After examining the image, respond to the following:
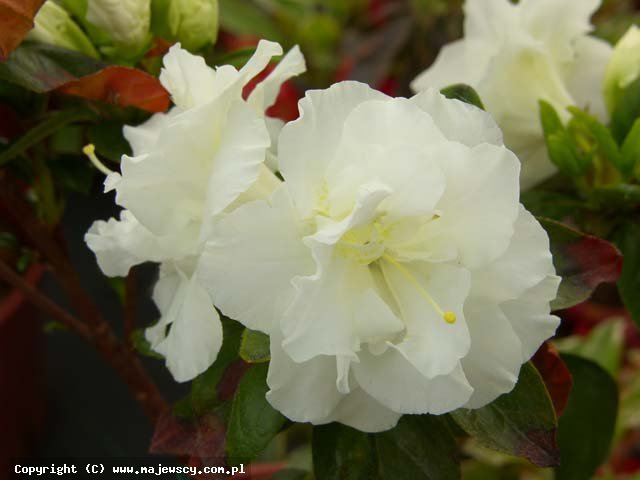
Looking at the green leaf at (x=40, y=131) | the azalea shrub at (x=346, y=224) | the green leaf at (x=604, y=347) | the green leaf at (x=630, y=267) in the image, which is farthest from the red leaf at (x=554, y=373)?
the green leaf at (x=604, y=347)

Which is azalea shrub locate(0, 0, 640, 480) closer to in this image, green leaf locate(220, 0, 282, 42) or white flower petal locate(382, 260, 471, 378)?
white flower petal locate(382, 260, 471, 378)

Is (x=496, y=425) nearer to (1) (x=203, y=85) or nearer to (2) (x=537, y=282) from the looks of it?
(2) (x=537, y=282)

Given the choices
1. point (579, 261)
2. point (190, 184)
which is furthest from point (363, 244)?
point (579, 261)

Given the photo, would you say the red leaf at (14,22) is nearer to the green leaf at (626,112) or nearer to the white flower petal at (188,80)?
the white flower petal at (188,80)

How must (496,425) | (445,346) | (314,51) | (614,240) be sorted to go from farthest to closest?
(314,51) → (614,240) → (496,425) → (445,346)

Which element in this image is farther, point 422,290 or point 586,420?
point 586,420

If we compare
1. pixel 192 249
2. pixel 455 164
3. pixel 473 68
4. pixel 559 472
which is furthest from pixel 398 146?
pixel 559 472

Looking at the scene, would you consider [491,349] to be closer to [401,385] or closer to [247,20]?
[401,385]
